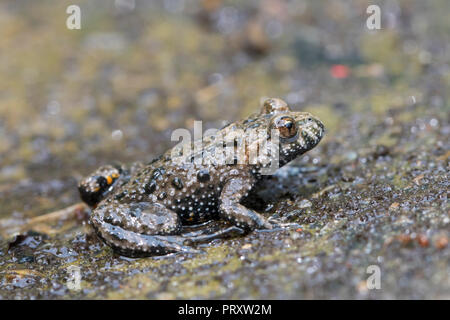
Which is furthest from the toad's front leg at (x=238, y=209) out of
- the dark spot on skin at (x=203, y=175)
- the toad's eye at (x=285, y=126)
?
the toad's eye at (x=285, y=126)

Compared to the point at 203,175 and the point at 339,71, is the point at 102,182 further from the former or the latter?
the point at 339,71

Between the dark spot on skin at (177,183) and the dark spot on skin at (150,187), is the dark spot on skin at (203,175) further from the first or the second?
the dark spot on skin at (150,187)

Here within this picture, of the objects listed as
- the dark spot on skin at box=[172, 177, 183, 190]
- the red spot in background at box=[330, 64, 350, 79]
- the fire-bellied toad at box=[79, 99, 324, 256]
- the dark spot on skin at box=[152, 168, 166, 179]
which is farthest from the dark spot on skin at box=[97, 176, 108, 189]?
the red spot in background at box=[330, 64, 350, 79]

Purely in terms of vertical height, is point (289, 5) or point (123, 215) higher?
point (289, 5)

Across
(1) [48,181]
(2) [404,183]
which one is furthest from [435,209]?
(1) [48,181]

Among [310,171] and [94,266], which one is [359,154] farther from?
[94,266]

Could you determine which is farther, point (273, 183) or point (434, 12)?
point (434, 12)

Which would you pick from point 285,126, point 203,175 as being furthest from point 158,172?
point 285,126
